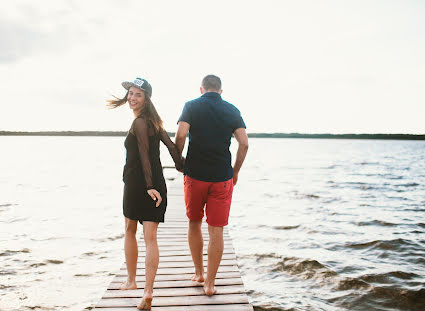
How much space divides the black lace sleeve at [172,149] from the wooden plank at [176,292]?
127 cm

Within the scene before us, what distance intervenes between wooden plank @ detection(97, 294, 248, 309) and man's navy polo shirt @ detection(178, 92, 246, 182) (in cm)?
118

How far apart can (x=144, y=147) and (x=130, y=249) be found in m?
1.05

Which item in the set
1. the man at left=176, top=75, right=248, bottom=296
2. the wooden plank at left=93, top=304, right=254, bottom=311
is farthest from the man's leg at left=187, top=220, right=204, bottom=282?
the wooden plank at left=93, top=304, right=254, bottom=311

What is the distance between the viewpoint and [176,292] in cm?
361

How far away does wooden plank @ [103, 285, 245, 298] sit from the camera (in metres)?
3.47

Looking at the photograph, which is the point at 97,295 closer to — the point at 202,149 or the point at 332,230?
the point at 202,149

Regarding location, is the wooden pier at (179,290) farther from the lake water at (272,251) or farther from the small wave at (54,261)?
the small wave at (54,261)

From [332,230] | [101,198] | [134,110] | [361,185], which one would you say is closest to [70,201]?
[101,198]

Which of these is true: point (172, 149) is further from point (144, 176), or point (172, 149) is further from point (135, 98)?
point (135, 98)

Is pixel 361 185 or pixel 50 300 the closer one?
pixel 50 300

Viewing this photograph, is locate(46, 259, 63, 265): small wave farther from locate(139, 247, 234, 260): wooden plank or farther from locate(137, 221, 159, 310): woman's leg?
locate(137, 221, 159, 310): woman's leg

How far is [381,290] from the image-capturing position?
559 centimetres

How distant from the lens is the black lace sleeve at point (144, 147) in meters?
2.93

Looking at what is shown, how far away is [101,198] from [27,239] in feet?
20.0
